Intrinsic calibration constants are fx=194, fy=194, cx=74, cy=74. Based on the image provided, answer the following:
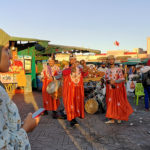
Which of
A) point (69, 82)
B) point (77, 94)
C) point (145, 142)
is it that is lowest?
point (145, 142)

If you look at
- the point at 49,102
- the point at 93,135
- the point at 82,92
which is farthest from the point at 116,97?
A: the point at 49,102

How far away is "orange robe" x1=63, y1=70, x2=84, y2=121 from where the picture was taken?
16.9 ft

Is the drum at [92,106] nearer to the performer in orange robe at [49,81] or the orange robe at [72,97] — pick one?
the performer in orange robe at [49,81]

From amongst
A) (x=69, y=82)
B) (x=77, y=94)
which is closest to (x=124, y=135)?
(x=77, y=94)

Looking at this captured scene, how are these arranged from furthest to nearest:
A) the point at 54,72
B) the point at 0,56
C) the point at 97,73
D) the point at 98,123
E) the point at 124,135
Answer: the point at 97,73 < the point at 54,72 < the point at 98,123 < the point at 124,135 < the point at 0,56

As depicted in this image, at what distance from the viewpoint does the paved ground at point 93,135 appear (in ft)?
12.9

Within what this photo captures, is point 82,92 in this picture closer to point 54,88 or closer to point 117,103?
point 54,88

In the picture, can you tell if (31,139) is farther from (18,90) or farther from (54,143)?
(18,90)

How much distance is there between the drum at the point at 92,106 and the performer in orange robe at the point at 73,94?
Result: 1267mm

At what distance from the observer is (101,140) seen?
4242 mm

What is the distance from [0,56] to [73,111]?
4307 mm

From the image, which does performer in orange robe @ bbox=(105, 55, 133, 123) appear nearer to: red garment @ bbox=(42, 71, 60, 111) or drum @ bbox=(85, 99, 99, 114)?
drum @ bbox=(85, 99, 99, 114)

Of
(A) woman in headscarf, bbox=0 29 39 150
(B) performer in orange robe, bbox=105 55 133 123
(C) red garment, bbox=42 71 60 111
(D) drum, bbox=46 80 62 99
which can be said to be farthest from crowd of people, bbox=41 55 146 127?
(A) woman in headscarf, bbox=0 29 39 150

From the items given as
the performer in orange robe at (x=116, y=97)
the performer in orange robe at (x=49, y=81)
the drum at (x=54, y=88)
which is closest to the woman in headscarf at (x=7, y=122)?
the performer in orange robe at (x=116, y=97)
